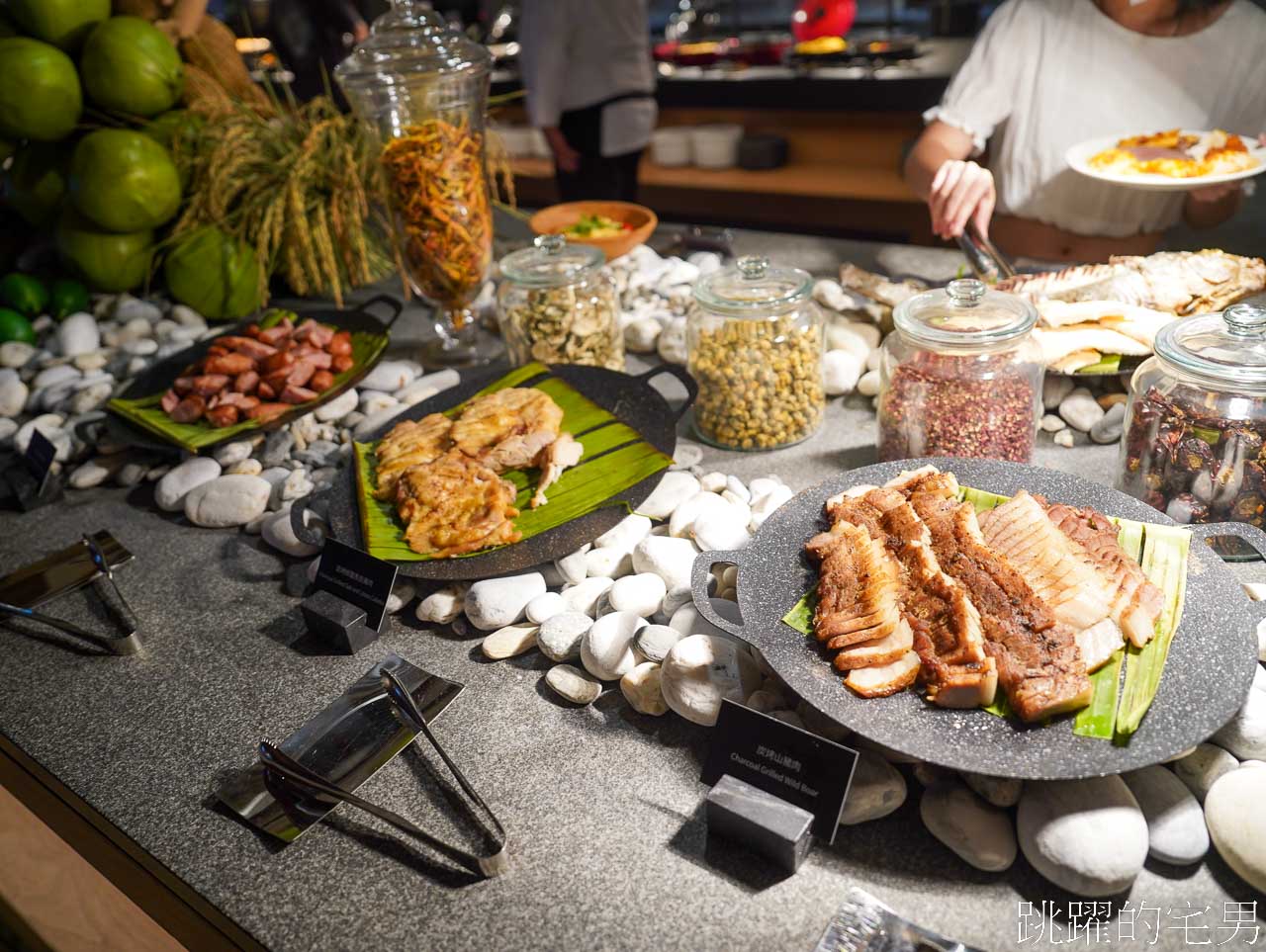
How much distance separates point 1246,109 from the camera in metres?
2.04

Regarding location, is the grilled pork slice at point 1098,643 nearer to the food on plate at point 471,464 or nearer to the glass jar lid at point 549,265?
the food on plate at point 471,464

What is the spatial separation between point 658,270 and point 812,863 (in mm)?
1606

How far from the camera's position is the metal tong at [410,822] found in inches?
34.2

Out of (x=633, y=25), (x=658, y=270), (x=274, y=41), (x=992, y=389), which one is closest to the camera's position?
(x=992, y=389)

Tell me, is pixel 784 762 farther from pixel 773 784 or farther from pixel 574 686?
pixel 574 686

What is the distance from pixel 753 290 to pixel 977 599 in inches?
24.9

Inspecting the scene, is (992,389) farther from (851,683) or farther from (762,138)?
(762,138)

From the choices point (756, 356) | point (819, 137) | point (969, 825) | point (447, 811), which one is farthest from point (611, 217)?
point (819, 137)

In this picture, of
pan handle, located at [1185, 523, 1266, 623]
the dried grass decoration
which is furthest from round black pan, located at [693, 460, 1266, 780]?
the dried grass decoration

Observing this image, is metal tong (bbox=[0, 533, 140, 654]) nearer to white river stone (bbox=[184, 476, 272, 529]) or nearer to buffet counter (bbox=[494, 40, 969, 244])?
white river stone (bbox=[184, 476, 272, 529])

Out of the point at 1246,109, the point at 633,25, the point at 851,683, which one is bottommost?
the point at 851,683

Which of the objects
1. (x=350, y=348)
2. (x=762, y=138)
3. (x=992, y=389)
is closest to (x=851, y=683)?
(x=992, y=389)

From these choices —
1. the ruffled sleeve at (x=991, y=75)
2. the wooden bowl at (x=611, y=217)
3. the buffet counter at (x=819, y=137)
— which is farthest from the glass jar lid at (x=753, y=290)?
the buffet counter at (x=819, y=137)

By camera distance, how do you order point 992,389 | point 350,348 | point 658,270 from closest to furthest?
point 992,389
point 350,348
point 658,270
